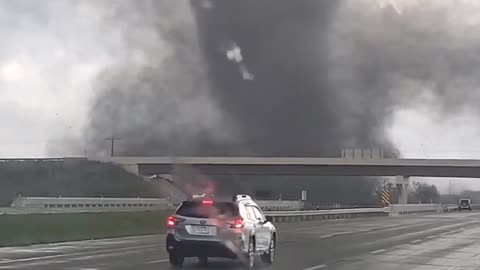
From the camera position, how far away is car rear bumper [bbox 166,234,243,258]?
59.0 feet

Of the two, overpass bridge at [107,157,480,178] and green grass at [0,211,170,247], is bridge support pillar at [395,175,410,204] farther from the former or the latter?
green grass at [0,211,170,247]

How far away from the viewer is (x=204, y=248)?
18.0 meters

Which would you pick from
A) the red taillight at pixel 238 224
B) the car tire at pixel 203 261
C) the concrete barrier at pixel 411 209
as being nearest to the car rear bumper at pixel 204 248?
the red taillight at pixel 238 224

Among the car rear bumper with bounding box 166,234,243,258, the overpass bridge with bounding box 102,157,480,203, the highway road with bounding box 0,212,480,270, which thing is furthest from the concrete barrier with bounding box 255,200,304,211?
the car rear bumper with bounding box 166,234,243,258

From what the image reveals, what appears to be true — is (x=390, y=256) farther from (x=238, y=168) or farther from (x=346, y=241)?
(x=238, y=168)

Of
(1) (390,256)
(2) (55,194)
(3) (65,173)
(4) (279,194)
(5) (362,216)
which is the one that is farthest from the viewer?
(4) (279,194)

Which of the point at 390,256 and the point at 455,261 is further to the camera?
the point at 390,256

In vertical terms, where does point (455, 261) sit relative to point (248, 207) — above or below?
below

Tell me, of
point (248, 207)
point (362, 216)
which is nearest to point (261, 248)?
point (248, 207)

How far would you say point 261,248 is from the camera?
1956cm

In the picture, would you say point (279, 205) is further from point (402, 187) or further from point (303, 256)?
point (303, 256)

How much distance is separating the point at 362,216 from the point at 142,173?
5215 centimetres

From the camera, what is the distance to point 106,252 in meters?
24.0

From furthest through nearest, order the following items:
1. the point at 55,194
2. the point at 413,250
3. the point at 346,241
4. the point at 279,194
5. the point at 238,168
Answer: the point at 279,194 < the point at 238,168 < the point at 55,194 < the point at 346,241 < the point at 413,250
